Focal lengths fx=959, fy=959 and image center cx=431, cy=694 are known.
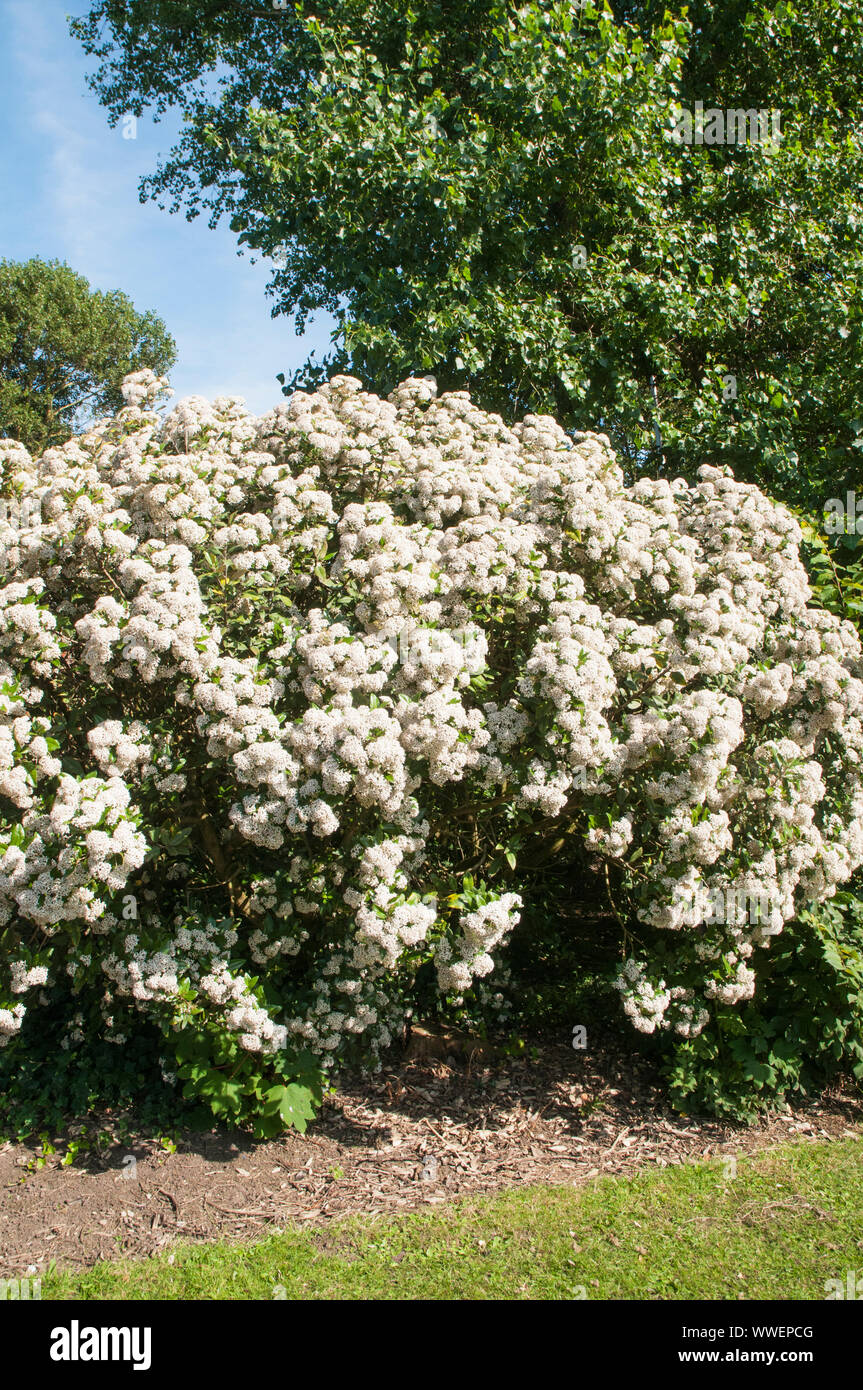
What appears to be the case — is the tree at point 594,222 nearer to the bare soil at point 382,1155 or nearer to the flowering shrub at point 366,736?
the flowering shrub at point 366,736

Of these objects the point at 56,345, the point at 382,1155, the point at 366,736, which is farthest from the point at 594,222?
the point at 56,345

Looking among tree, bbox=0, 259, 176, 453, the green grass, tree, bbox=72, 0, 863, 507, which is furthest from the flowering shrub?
tree, bbox=0, 259, 176, 453

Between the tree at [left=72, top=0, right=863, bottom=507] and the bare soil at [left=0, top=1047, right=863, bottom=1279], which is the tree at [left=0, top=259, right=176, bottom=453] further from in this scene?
the bare soil at [left=0, top=1047, right=863, bottom=1279]

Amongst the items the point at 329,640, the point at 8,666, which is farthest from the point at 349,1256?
the point at 8,666

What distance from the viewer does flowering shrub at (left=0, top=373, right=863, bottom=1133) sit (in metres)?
4.09

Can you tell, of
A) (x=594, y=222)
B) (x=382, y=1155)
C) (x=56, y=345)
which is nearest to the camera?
(x=382, y=1155)

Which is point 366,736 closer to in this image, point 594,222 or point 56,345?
point 594,222

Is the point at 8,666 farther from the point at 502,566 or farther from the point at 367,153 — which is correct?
the point at 367,153

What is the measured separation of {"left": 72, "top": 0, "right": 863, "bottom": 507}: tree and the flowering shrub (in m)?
3.70

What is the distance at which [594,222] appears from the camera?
31.0 ft

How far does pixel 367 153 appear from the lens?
8.50 metres

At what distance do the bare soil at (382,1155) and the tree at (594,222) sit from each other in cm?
565

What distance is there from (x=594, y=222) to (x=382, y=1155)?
28.2 feet
